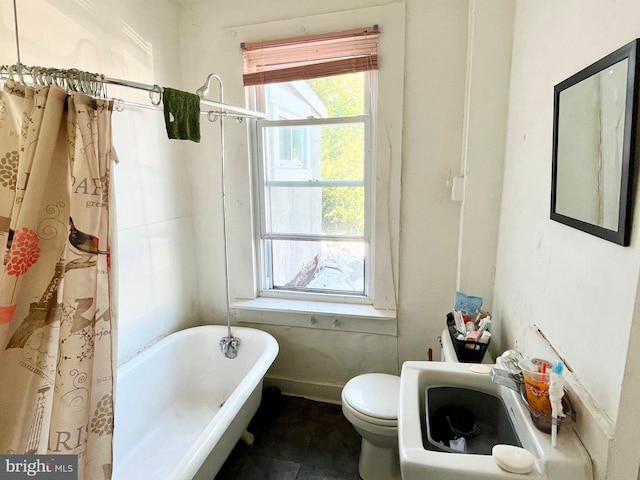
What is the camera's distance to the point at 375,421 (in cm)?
160

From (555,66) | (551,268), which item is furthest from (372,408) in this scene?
(555,66)

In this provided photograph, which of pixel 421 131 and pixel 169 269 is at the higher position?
pixel 421 131

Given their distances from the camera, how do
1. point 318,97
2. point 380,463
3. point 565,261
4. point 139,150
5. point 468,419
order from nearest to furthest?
point 565,261, point 468,419, point 380,463, point 139,150, point 318,97

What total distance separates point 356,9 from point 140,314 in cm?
202

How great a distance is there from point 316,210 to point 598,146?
1553mm

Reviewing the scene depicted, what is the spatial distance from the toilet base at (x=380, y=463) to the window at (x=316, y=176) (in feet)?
2.80

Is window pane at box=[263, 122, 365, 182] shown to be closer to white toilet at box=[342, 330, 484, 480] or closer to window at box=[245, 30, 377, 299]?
window at box=[245, 30, 377, 299]

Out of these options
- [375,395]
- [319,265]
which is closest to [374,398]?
[375,395]

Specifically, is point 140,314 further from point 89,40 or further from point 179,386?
point 89,40

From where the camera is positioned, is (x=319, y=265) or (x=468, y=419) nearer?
(x=468, y=419)

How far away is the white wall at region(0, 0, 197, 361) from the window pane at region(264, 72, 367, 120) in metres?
0.63

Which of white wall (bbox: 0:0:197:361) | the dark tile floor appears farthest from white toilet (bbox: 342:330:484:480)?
white wall (bbox: 0:0:197:361)

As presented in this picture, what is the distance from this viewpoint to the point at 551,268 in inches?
44.0

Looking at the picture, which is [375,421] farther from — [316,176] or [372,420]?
[316,176]
